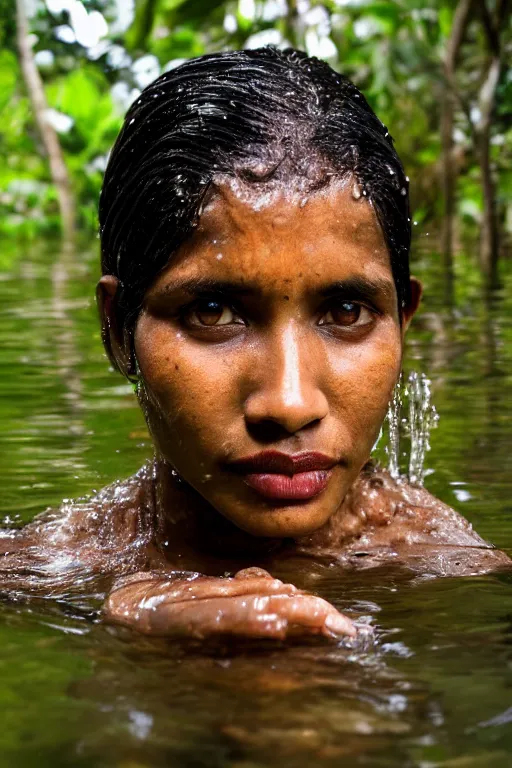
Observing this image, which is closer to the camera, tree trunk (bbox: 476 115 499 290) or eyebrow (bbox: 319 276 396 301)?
eyebrow (bbox: 319 276 396 301)

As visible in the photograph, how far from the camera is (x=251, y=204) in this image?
2574 millimetres

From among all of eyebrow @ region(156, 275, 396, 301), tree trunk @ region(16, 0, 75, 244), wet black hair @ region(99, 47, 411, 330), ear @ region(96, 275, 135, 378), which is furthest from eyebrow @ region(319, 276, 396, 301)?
tree trunk @ region(16, 0, 75, 244)

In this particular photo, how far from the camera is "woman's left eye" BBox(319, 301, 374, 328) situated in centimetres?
263

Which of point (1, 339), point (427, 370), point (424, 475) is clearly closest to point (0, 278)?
point (1, 339)

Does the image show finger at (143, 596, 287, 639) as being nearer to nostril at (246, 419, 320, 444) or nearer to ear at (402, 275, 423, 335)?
nostril at (246, 419, 320, 444)

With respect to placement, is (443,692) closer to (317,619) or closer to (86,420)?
(317,619)

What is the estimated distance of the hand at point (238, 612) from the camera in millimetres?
2148

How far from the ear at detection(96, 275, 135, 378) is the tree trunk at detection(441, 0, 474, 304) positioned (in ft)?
17.2

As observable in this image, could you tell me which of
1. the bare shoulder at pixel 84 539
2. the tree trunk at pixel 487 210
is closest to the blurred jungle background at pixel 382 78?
the tree trunk at pixel 487 210

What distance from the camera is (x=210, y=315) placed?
2.62m

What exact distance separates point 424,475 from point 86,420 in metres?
1.53

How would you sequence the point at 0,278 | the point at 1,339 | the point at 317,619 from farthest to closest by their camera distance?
1. the point at 0,278
2. the point at 1,339
3. the point at 317,619

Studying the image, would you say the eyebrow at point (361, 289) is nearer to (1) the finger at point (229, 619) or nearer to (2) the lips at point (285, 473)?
(2) the lips at point (285, 473)

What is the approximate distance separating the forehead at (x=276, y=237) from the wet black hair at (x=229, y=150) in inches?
1.4
